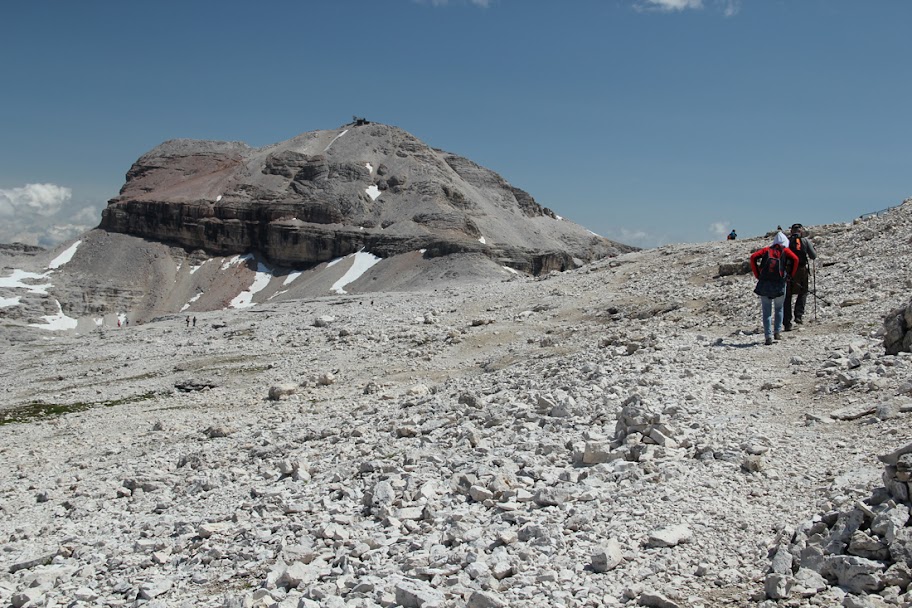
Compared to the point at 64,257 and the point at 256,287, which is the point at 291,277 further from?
the point at 64,257

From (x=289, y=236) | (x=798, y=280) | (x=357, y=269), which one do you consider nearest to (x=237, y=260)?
(x=289, y=236)

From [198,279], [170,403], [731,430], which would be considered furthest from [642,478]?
[198,279]

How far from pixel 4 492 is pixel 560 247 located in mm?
128825

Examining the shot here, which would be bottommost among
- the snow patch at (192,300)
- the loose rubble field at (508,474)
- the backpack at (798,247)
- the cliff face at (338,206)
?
the loose rubble field at (508,474)

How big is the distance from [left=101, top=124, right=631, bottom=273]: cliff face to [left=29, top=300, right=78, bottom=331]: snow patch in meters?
27.3

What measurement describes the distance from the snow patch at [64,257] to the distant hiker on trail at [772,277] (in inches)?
5087

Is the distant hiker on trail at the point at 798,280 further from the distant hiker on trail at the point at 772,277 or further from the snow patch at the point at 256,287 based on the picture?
the snow patch at the point at 256,287

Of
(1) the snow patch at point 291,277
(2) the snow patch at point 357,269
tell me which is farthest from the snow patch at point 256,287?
(2) the snow patch at point 357,269

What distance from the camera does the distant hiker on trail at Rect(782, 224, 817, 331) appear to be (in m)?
16.5

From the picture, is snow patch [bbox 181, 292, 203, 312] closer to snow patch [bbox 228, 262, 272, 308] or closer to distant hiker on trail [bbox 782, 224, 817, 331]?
snow patch [bbox 228, 262, 272, 308]

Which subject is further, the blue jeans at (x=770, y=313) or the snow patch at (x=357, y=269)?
the snow patch at (x=357, y=269)

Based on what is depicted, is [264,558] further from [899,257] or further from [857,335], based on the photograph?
[899,257]

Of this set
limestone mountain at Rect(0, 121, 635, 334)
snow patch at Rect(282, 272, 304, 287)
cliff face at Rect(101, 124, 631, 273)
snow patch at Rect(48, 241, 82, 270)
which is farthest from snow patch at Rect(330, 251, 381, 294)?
snow patch at Rect(48, 241, 82, 270)

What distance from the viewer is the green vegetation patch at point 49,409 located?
2592cm
